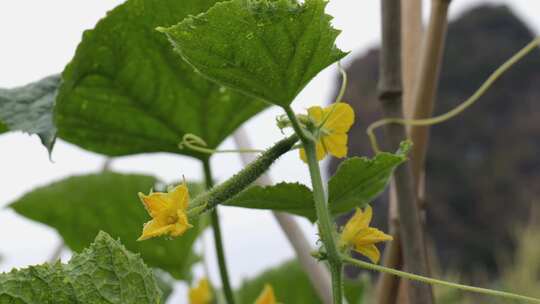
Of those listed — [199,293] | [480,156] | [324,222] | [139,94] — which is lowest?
[324,222]

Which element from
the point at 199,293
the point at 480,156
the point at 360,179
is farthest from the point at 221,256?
the point at 480,156

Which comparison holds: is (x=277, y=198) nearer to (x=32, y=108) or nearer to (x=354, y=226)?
(x=354, y=226)

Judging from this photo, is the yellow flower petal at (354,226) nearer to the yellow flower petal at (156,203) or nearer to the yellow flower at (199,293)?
the yellow flower petal at (156,203)

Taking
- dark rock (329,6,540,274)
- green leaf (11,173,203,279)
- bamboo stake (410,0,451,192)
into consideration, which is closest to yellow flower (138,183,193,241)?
bamboo stake (410,0,451,192)

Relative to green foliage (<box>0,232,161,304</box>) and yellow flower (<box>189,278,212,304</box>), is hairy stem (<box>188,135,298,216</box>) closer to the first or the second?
green foliage (<box>0,232,161,304</box>)

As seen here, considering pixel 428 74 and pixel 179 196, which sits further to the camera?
pixel 428 74

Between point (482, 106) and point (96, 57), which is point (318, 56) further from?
point (482, 106)

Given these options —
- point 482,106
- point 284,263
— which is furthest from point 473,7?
point 284,263
